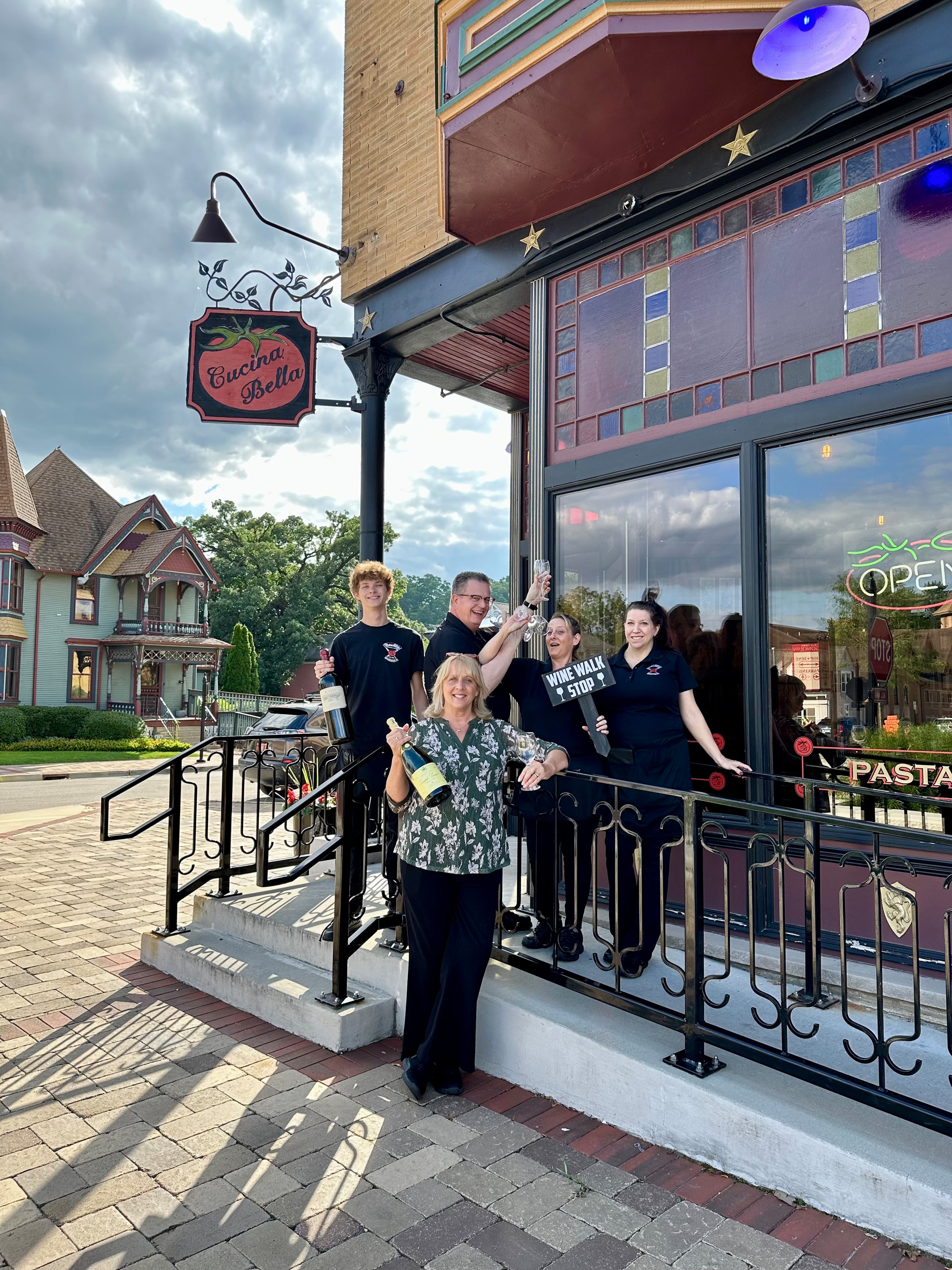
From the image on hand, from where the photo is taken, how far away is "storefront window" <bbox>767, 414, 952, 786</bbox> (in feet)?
13.2

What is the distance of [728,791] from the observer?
4766mm

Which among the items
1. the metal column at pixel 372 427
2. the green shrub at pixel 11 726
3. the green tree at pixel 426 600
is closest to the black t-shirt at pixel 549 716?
the metal column at pixel 372 427

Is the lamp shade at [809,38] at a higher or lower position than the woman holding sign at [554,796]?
higher

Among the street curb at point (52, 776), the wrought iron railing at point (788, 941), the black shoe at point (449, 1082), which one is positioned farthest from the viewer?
the street curb at point (52, 776)

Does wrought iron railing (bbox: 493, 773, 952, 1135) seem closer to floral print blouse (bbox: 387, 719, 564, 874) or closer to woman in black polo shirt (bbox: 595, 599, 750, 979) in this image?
woman in black polo shirt (bbox: 595, 599, 750, 979)

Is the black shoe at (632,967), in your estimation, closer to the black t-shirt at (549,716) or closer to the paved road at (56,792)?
the black t-shirt at (549,716)

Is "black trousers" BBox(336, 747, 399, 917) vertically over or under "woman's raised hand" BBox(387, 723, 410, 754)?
under

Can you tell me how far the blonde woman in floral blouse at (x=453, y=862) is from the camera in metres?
3.20

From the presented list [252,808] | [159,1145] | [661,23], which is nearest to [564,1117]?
[159,1145]

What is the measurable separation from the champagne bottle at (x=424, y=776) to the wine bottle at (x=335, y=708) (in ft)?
3.03

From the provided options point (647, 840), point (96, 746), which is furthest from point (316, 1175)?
point (96, 746)

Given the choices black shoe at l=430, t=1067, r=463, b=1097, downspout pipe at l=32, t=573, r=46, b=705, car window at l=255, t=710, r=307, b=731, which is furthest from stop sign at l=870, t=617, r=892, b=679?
downspout pipe at l=32, t=573, r=46, b=705

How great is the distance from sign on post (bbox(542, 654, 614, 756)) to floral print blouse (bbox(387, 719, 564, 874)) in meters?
0.37

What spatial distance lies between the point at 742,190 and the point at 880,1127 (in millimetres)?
4799
